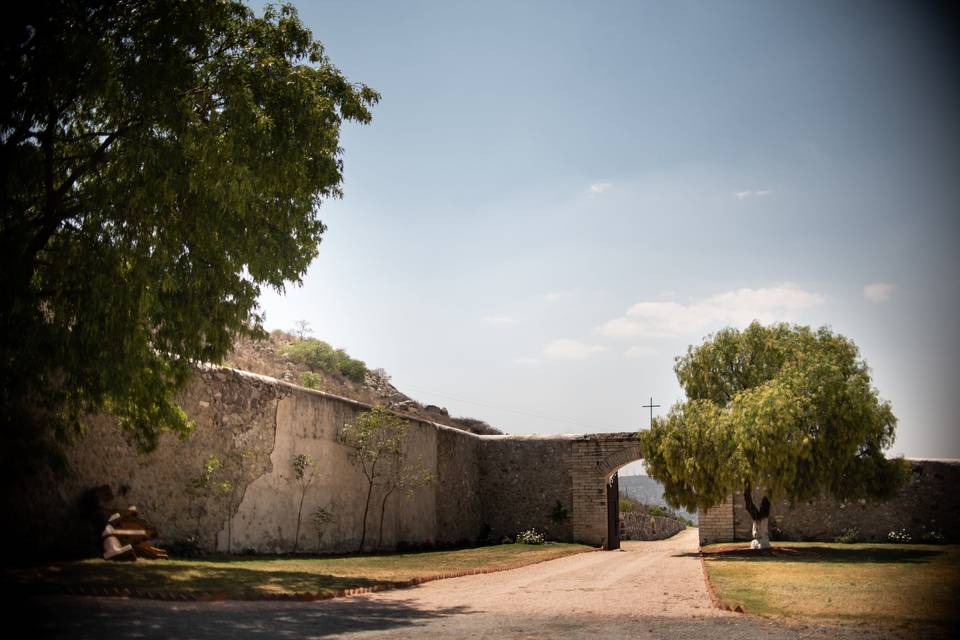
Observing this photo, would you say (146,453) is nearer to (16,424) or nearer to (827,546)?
(16,424)

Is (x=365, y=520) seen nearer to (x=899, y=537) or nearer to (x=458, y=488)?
(x=458, y=488)

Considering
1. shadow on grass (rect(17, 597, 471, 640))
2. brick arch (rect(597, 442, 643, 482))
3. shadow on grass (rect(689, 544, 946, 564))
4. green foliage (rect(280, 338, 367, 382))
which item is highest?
green foliage (rect(280, 338, 367, 382))

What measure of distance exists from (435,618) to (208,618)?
6.33ft

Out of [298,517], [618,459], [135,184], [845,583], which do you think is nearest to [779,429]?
[845,583]

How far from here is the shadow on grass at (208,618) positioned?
5234mm

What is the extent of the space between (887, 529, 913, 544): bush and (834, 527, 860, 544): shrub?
70 cm

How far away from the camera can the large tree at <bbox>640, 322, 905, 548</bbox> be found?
14078 millimetres

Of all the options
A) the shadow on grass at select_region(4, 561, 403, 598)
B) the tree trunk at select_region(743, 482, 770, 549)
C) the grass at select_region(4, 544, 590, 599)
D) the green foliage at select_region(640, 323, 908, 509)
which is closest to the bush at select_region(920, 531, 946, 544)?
the green foliage at select_region(640, 323, 908, 509)

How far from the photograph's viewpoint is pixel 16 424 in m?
8.45

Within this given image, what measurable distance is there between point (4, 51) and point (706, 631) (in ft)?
25.9

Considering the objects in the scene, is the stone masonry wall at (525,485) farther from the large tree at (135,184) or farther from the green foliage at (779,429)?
the large tree at (135,184)

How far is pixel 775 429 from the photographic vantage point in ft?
45.8

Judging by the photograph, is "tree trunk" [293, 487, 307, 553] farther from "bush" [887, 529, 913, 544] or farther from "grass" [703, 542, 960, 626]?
"bush" [887, 529, 913, 544]

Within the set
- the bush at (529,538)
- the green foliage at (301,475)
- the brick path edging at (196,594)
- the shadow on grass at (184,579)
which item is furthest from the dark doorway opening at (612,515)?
the brick path edging at (196,594)
